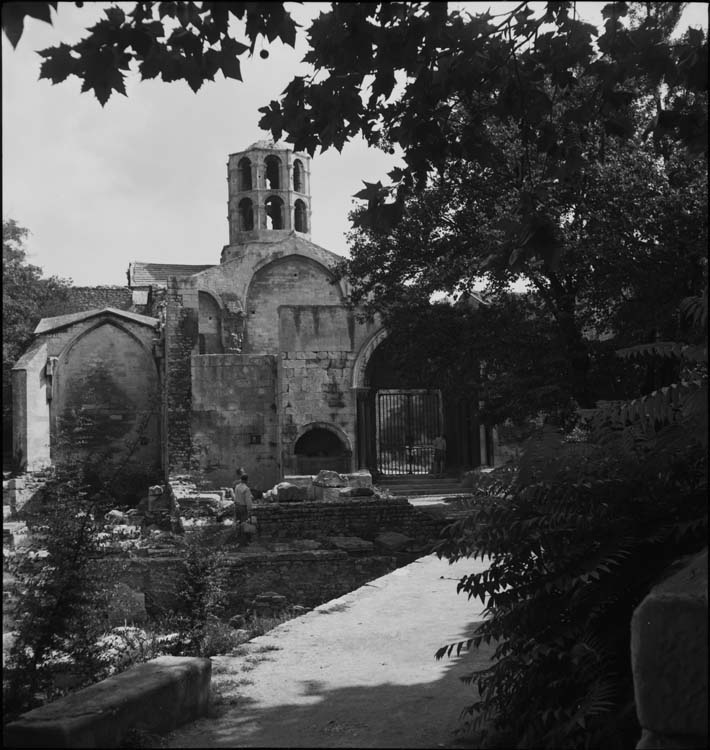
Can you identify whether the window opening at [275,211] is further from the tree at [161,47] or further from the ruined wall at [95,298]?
the tree at [161,47]

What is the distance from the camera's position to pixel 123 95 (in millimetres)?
4453

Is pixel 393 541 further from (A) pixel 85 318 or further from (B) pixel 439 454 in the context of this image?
(A) pixel 85 318

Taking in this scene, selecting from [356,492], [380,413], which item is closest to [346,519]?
[356,492]

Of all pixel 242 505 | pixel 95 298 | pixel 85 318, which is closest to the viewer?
pixel 242 505

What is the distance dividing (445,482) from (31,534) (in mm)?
18871

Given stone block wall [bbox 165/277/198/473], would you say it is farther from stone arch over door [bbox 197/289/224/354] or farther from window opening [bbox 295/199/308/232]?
window opening [bbox 295/199/308/232]

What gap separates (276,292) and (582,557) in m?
30.7

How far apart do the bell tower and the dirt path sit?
31.4m

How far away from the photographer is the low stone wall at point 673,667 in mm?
3043

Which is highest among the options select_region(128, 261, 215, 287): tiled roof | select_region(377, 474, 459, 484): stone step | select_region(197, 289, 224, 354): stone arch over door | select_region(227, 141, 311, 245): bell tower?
select_region(227, 141, 311, 245): bell tower

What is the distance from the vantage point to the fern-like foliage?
4.14 m

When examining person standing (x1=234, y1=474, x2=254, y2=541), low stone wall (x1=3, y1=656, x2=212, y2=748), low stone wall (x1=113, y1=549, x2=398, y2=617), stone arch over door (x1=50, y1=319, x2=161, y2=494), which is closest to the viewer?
low stone wall (x1=3, y1=656, x2=212, y2=748)

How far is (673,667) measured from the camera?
3.09 metres

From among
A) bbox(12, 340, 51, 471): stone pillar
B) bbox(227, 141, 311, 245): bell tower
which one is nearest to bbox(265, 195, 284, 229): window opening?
bbox(227, 141, 311, 245): bell tower
